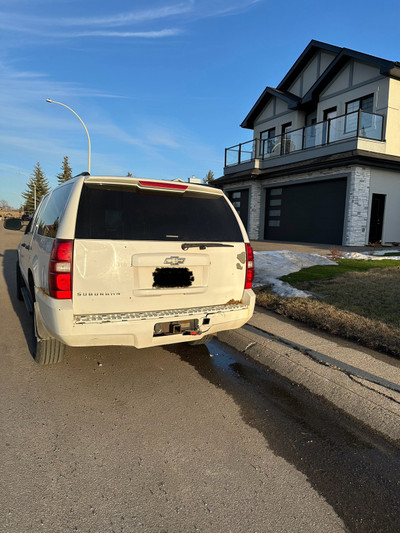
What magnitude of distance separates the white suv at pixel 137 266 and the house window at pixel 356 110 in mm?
14783

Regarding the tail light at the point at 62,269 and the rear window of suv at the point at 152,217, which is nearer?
the tail light at the point at 62,269

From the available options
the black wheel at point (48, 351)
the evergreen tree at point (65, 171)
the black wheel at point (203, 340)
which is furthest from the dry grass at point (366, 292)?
the evergreen tree at point (65, 171)

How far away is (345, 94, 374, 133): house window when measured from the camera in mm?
16156

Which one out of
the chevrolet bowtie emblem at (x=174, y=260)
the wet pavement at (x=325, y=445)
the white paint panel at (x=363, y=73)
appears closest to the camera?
the wet pavement at (x=325, y=445)

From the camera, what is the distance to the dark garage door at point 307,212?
1733 cm

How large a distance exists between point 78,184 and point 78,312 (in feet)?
3.83

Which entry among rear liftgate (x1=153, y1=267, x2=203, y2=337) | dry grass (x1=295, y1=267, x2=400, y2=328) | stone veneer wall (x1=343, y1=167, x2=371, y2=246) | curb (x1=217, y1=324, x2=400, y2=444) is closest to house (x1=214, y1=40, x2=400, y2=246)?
stone veneer wall (x1=343, y1=167, x2=371, y2=246)

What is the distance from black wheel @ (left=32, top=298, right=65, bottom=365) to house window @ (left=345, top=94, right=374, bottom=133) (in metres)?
16.0

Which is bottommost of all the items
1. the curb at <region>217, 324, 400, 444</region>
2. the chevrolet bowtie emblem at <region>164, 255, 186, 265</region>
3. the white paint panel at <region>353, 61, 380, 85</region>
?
the curb at <region>217, 324, 400, 444</region>

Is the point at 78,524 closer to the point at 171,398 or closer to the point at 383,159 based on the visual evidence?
the point at 171,398

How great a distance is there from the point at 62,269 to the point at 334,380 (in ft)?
8.96

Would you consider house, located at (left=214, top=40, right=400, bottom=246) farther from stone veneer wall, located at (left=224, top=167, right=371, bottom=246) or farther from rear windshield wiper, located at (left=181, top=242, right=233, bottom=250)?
rear windshield wiper, located at (left=181, top=242, right=233, bottom=250)

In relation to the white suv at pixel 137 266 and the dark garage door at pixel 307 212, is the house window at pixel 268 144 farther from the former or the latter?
the white suv at pixel 137 266

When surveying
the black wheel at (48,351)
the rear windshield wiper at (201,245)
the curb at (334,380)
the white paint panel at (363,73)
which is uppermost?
the white paint panel at (363,73)
